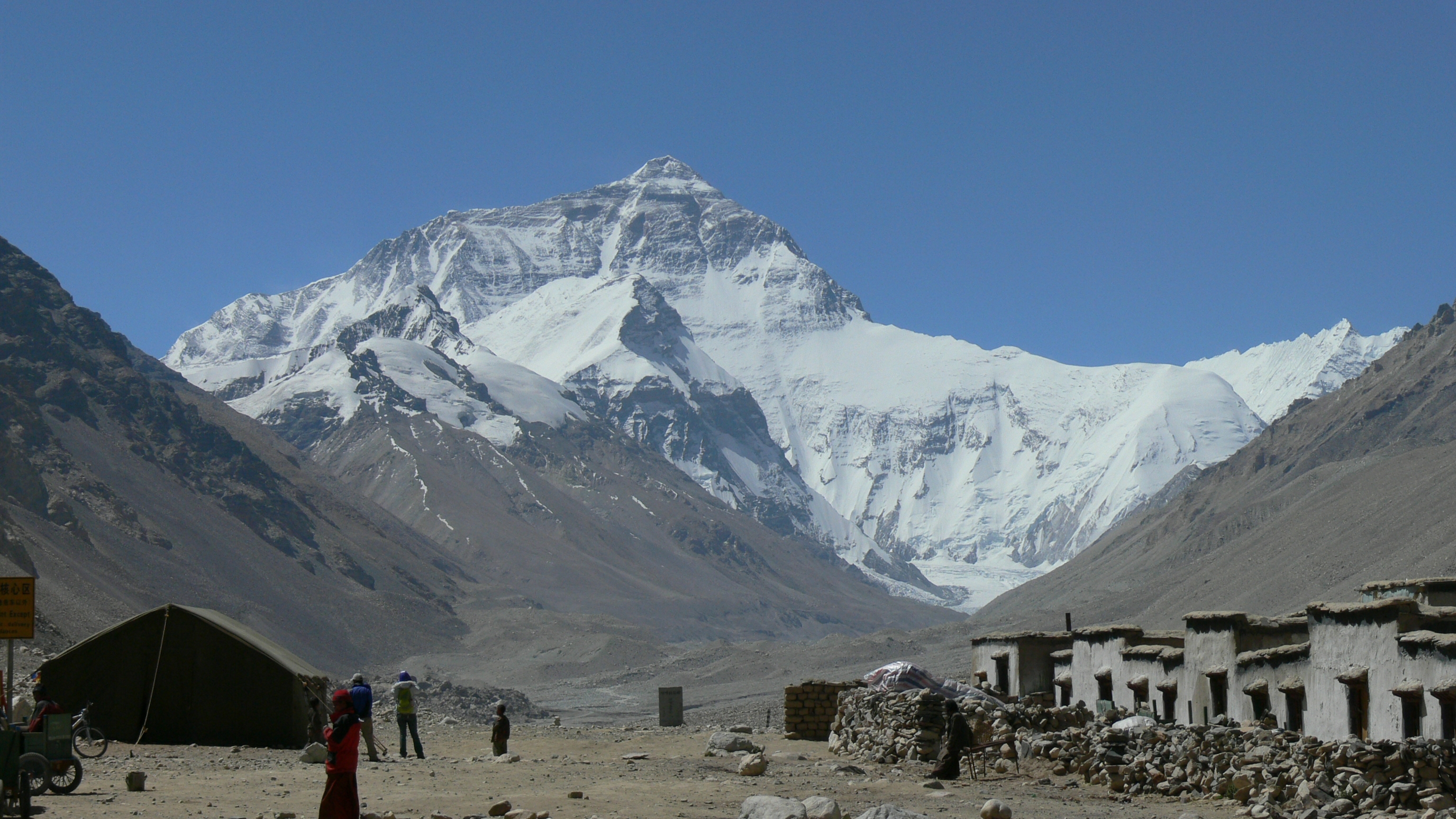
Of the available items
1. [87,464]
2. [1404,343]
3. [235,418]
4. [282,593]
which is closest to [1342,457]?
[1404,343]

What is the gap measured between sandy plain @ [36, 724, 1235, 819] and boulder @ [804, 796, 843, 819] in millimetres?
1545

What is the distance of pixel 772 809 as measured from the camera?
14828 millimetres

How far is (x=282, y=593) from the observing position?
114m

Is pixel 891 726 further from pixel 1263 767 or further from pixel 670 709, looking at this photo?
pixel 670 709

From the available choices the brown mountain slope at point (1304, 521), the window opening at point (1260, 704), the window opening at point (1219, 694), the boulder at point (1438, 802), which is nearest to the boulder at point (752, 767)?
the window opening at point (1260, 704)

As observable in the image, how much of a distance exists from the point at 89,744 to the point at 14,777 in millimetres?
7577

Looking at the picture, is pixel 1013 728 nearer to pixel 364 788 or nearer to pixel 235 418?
pixel 364 788

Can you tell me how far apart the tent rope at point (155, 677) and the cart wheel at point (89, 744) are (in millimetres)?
1919

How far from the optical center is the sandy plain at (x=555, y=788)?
16.3 metres

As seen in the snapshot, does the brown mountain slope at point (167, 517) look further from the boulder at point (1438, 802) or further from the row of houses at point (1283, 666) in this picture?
the boulder at point (1438, 802)

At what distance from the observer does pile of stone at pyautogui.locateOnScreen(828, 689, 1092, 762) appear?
73.7ft

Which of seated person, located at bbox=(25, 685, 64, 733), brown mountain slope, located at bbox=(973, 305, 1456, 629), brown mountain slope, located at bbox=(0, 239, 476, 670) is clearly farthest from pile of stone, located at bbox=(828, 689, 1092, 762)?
brown mountain slope, located at bbox=(0, 239, 476, 670)

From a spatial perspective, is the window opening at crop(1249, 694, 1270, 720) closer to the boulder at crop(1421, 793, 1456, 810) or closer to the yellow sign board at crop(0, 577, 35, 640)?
the boulder at crop(1421, 793, 1456, 810)

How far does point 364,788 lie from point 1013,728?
9.86 m
